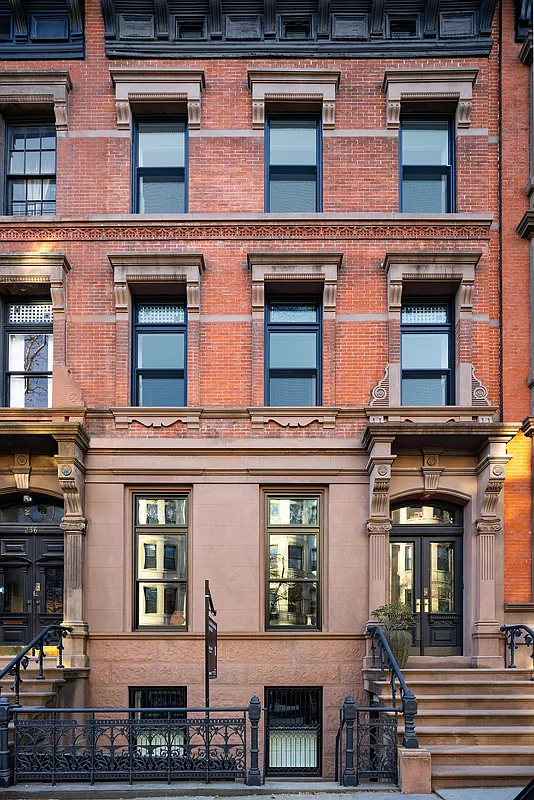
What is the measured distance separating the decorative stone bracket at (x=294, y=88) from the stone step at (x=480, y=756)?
10662 millimetres

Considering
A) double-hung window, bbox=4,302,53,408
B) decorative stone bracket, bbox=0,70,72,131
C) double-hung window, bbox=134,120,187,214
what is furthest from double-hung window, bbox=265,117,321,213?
double-hung window, bbox=4,302,53,408

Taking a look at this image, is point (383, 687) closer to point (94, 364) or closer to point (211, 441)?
point (211, 441)

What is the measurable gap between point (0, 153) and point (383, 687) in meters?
11.4

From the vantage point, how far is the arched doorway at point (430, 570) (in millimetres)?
16625

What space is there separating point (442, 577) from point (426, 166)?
741cm

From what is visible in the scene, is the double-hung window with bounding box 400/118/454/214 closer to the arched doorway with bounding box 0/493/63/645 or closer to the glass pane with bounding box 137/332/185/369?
the glass pane with bounding box 137/332/185/369

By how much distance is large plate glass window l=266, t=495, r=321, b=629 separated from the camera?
1672cm

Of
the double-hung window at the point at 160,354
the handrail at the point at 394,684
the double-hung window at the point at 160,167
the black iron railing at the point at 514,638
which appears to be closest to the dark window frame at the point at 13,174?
the double-hung window at the point at 160,167

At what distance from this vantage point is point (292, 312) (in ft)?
57.3

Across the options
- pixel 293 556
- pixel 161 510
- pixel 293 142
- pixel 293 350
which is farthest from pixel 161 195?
pixel 293 556

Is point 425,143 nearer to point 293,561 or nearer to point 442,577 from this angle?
point 442,577

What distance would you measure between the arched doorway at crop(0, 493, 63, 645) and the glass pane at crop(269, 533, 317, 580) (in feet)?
12.2

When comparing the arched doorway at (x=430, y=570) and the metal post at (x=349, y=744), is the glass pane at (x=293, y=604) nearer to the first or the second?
the arched doorway at (x=430, y=570)

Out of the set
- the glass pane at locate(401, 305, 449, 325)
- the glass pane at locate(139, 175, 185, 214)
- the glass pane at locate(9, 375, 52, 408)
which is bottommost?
the glass pane at locate(9, 375, 52, 408)
